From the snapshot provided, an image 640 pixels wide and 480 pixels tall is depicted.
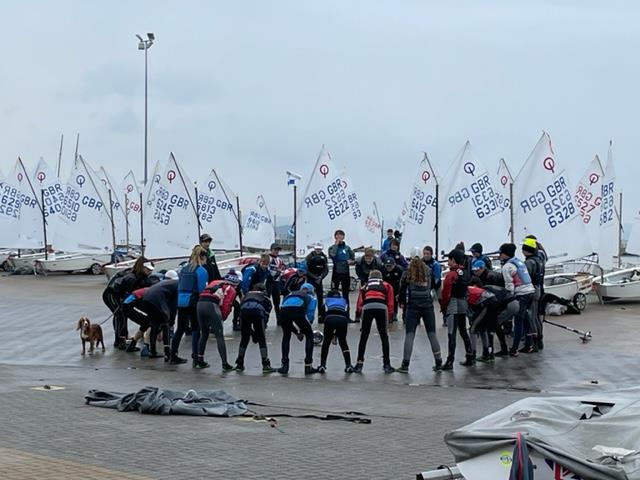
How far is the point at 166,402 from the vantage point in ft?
34.6

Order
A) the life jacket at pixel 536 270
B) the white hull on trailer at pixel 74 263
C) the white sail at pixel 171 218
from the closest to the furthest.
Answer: the life jacket at pixel 536 270 < the white sail at pixel 171 218 < the white hull on trailer at pixel 74 263

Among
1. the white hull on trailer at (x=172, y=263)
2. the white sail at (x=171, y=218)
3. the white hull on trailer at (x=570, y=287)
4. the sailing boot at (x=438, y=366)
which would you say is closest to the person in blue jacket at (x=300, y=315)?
the sailing boot at (x=438, y=366)

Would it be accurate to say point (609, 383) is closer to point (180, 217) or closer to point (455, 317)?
point (455, 317)

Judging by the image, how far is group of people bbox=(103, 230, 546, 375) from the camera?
14.6m

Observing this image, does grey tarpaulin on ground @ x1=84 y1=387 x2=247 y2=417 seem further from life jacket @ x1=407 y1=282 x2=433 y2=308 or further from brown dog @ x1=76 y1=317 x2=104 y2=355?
brown dog @ x1=76 y1=317 x2=104 y2=355

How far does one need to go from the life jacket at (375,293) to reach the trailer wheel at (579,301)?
9.50 m

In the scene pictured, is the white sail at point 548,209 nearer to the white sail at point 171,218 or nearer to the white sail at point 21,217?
the white sail at point 171,218

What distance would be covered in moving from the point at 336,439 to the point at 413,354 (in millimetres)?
7599

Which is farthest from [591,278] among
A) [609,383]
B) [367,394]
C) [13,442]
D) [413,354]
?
[13,442]

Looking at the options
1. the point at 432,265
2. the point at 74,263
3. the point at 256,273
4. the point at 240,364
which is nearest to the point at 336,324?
the point at 240,364

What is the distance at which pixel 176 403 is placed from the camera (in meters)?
10.5

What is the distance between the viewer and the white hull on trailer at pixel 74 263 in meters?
41.7

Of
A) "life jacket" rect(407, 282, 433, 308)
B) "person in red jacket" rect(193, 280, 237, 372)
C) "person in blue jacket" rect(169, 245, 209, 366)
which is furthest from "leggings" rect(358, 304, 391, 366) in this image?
"person in blue jacket" rect(169, 245, 209, 366)

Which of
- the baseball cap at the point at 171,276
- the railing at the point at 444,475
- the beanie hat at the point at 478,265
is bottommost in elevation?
the railing at the point at 444,475
